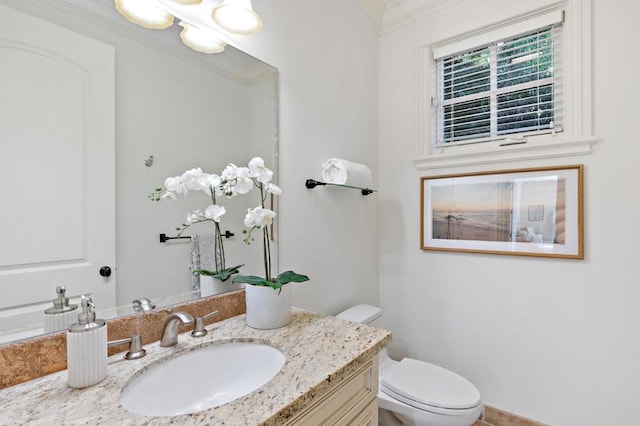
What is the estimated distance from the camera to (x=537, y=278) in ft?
5.65

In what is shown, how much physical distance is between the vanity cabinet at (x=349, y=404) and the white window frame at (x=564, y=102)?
1.40m

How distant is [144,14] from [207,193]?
60cm

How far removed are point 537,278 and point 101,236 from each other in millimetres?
2025

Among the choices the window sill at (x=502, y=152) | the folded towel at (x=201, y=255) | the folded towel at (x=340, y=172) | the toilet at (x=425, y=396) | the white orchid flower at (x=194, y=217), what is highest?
the window sill at (x=502, y=152)

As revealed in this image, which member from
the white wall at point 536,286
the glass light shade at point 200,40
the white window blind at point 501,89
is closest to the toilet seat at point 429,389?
the white wall at point 536,286

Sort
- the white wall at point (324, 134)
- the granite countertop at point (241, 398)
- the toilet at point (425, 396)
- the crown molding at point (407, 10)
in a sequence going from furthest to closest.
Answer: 1. the crown molding at point (407, 10)
2. the white wall at point (324, 134)
3. the toilet at point (425, 396)
4. the granite countertop at point (241, 398)

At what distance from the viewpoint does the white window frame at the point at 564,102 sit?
5.21 ft

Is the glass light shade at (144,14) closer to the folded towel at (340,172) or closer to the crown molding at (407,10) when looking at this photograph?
the folded towel at (340,172)

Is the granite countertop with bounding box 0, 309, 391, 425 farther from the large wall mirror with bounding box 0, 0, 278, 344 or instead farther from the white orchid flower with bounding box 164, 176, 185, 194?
the white orchid flower with bounding box 164, 176, 185, 194

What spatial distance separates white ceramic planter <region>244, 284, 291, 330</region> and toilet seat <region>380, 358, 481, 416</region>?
2.48 ft

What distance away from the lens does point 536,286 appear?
1.72 metres

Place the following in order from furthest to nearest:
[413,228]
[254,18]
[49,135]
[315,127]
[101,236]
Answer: [413,228], [315,127], [254,18], [101,236], [49,135]

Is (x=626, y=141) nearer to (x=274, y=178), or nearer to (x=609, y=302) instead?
(x=609, y=302)

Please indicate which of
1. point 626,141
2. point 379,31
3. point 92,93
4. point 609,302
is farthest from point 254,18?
point 609,302
